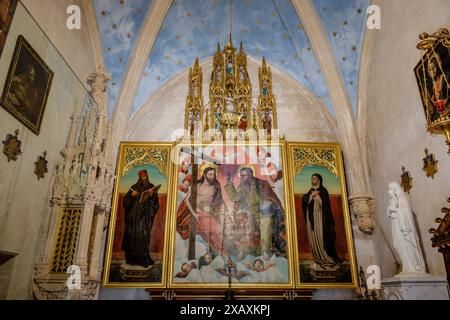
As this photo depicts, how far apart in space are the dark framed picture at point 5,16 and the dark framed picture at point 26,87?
1.14ft

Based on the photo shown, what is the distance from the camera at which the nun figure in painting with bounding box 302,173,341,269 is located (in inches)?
318

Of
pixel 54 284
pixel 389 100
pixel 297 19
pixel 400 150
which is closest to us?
pixel 54 284

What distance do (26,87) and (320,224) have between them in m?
6.64

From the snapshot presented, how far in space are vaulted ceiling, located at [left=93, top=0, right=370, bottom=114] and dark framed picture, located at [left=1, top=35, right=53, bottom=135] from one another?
310 cm

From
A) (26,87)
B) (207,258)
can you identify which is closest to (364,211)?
(207,258)

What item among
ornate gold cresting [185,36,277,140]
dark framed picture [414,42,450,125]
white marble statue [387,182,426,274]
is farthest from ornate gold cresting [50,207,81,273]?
dark framed picture [414,42,450,125]

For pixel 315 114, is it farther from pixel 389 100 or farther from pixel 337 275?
pixel 337 275

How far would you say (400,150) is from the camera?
7.07 meters

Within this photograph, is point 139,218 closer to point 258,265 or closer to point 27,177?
point 258,265

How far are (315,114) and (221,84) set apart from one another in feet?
14.2

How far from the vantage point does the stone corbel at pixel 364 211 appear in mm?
8281

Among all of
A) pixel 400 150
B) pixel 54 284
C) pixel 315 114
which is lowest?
pixel 54 284

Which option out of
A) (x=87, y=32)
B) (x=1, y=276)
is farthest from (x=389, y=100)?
(x=1, y=276)

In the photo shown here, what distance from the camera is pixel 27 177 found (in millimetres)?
5484
